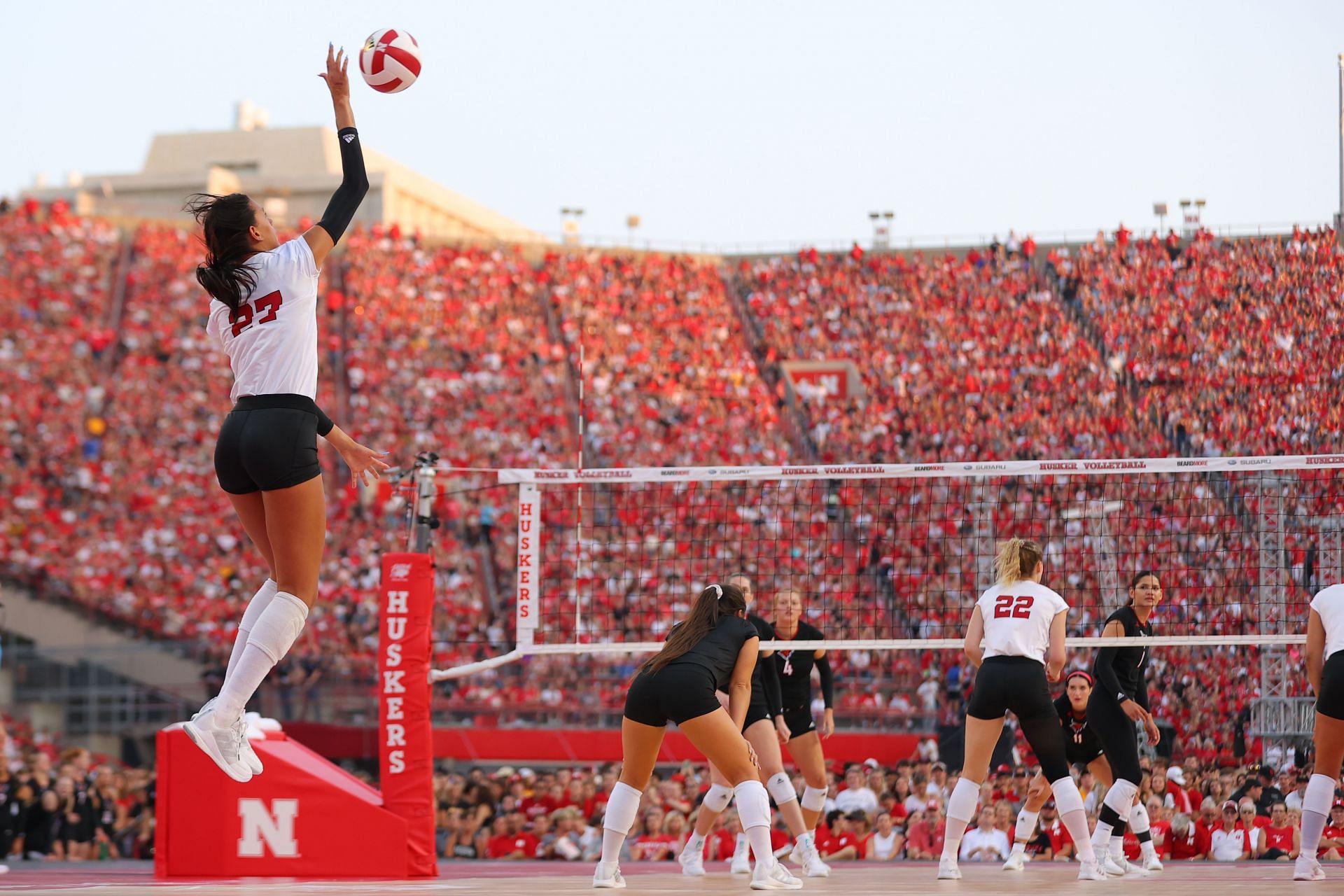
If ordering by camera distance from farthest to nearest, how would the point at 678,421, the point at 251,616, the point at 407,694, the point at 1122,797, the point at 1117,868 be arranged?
1. the point at 678,421
2. the point at 407,694
3. the point at 1122,797
4. the point at 1117,868
5. the point at 251,616

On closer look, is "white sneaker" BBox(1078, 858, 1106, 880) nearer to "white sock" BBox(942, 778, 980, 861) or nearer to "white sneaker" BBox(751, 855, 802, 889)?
"white sock" BBox(942, 778, 980, 861)

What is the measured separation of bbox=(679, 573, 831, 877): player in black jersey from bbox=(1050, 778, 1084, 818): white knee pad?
178 centimetres

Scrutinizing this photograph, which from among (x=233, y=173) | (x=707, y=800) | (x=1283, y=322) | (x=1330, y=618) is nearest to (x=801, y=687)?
(x=707, y=800)

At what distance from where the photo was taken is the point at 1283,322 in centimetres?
1930

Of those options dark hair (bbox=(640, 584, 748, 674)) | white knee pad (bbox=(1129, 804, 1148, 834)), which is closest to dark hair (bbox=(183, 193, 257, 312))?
dark hair (bbox=(640, 584, 748, 674))

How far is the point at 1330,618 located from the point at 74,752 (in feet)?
41.9

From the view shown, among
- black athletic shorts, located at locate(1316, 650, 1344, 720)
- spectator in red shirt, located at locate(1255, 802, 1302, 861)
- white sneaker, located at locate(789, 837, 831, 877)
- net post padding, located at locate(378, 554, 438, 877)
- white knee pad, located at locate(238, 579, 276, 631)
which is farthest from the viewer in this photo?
spectator in red shirt, located at locate(1255, 802, 1302, 861)

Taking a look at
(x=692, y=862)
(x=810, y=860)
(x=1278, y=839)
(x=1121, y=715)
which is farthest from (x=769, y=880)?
(x=1278, y=839)

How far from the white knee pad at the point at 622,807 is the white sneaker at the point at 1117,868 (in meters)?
3.06

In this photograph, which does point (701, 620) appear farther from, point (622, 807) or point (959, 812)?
point (959, 812)

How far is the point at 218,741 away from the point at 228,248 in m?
1.75

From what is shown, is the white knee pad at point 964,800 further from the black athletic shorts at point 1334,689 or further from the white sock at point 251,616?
the white sock at point 251,616

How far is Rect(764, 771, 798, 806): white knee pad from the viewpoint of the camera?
31.1 ft

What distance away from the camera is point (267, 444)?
16.3 feet
